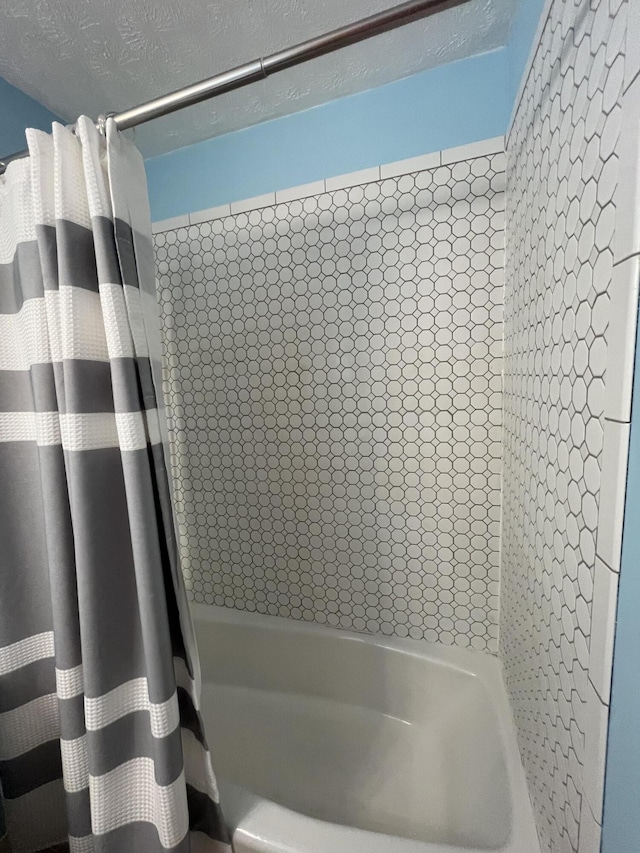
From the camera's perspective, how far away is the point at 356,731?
1.23 metres

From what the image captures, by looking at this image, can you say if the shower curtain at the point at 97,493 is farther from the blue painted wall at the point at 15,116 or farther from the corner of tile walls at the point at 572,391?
the blue painted wall at the point at 15,116

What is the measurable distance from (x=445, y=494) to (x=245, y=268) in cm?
100

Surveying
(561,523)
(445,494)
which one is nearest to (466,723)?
(445,494)

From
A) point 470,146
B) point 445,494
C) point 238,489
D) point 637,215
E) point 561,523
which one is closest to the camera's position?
point 637,215

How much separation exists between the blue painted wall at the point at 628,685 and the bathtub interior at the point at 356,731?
0.52 m

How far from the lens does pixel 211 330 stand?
1378mm

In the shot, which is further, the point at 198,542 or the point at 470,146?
the point at 198,542

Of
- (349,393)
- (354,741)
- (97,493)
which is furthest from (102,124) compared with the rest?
(354,741)

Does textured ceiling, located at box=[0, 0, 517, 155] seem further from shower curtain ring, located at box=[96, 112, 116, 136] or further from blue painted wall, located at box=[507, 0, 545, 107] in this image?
shower curtain ring, located at box=[96, 112, 116, 136]

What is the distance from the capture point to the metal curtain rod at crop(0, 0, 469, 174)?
0.56 metres

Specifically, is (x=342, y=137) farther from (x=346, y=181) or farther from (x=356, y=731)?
(x=356, y=731)

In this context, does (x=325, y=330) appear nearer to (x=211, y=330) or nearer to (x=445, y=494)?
(x=211, y=330)

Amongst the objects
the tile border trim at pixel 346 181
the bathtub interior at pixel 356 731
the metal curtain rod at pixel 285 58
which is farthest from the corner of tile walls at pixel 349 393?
the metal curtain rod at pixel 285 58

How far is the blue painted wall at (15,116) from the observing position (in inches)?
44.9
